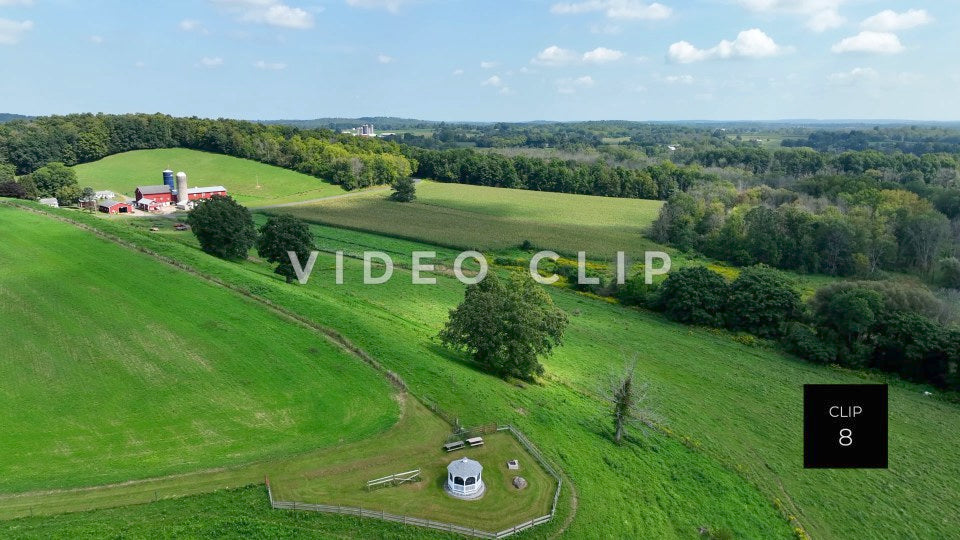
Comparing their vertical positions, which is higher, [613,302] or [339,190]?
[339,190]

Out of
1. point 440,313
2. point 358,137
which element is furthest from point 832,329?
point 358,137

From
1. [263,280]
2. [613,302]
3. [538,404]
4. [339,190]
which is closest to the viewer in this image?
[538,404]

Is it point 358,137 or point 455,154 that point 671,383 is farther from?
point 358,137

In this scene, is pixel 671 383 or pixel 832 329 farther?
pixel 832 329

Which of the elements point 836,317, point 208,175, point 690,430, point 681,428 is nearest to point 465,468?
point 681,428

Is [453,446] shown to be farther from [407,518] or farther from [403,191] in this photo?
[403,191]

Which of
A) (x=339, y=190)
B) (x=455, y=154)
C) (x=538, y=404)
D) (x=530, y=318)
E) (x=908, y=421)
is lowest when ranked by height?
(x=908, y=421)
